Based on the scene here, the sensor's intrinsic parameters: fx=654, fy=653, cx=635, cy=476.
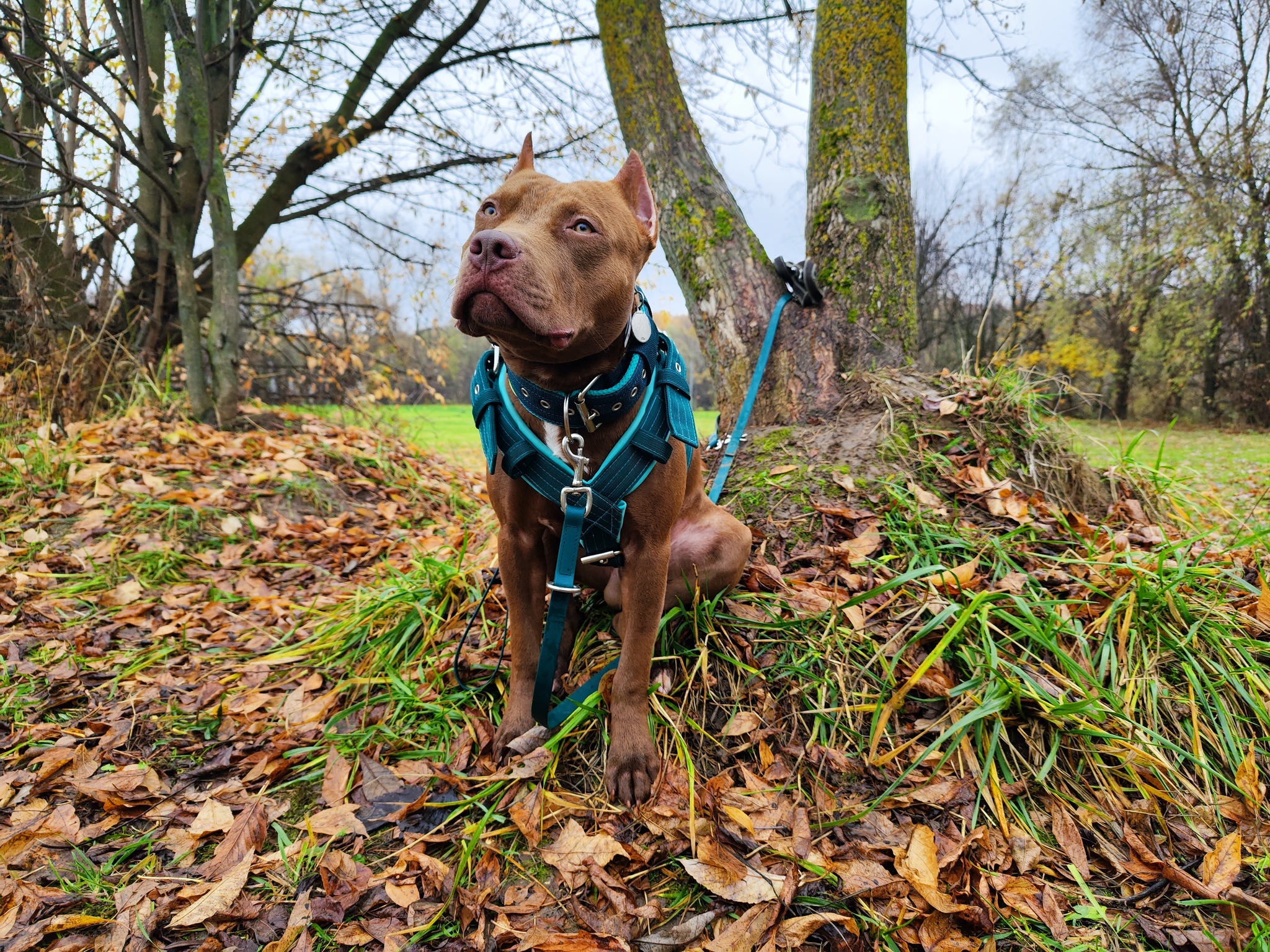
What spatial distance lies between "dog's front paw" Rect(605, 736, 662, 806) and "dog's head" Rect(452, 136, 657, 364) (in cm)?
120

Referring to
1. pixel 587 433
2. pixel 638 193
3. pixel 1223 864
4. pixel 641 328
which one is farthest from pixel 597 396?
pixel 1223 864

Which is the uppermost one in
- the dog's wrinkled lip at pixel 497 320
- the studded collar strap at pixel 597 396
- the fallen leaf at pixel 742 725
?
the dog's wrinkled lip at pixel 497 320

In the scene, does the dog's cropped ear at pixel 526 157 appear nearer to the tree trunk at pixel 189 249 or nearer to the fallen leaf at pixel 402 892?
the fallen leaf at pixel 402 892

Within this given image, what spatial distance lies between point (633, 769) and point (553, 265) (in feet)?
4.98

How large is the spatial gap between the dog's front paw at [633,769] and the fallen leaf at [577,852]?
134 millimetres

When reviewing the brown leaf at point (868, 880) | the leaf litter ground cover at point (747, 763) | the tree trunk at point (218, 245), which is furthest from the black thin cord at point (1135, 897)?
the tree trunk at point (218, 245)

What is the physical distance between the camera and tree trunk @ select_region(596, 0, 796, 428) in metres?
4.00

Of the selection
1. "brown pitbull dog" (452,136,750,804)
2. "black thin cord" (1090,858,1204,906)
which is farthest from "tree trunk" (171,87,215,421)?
"black thin cord" (1090,858,1204,906)

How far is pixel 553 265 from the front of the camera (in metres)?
1.72

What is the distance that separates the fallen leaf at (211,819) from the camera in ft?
6.88

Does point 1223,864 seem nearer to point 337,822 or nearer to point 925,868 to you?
point 925,868

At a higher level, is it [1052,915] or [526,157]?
[526,157]

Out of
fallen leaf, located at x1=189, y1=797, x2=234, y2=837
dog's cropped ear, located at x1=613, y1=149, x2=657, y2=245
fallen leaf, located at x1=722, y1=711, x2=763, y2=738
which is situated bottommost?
fallen leaf, located at x1=189, y1=797, x2=234, y2=837

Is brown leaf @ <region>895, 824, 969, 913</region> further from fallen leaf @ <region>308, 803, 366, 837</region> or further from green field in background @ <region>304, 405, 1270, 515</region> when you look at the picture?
green field in background @ <region>304, 405, 1270, 515</region>
